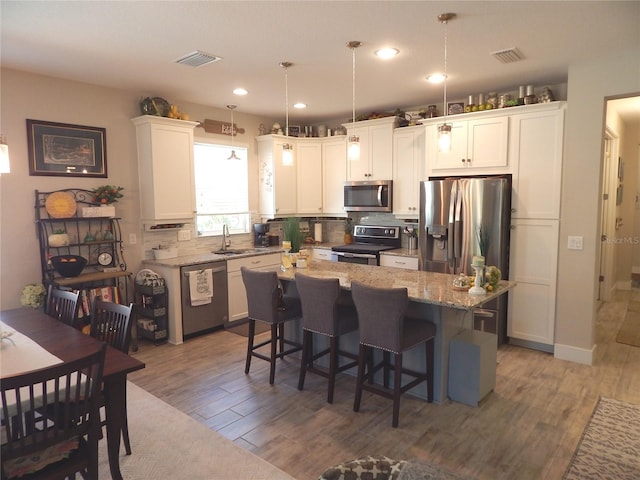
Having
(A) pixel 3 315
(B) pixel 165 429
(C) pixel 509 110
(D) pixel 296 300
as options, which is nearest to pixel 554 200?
(C) pixel 509 110

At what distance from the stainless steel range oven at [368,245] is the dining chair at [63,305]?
3.27 metres

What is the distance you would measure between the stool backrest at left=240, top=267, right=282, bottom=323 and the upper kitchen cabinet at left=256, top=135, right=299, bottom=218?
2415 millimetres

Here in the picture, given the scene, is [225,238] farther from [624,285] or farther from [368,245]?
[624,285]

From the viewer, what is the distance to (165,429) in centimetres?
282

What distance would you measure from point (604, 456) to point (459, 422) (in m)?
0.84

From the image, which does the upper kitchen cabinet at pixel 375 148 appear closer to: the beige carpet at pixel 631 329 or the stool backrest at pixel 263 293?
the stool backrest at pixel 263 293

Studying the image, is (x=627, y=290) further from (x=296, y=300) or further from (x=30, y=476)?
(x=30, y=476)

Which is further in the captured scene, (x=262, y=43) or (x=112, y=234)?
(x=112, y=234)

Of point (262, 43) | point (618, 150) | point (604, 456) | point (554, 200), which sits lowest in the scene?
point (604, 456)

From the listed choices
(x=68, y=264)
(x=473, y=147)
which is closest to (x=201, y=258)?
(x=68, y=264)

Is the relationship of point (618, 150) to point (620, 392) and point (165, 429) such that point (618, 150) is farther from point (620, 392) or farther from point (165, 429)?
point (165, 429)

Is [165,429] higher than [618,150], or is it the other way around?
[618,150]

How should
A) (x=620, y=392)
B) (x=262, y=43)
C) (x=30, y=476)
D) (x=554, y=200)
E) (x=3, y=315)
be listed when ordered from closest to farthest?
(x=30, y=476) < (x=3, y=315) < (x=262, y=43) < (x=620, y=392) < (x=554, y=200)

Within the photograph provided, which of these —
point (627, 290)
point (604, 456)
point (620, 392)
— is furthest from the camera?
point (627, 290)
